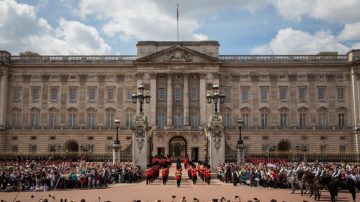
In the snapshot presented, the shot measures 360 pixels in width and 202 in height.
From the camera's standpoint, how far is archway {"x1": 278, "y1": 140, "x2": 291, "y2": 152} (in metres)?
66.4

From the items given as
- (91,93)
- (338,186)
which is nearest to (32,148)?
(91,93)

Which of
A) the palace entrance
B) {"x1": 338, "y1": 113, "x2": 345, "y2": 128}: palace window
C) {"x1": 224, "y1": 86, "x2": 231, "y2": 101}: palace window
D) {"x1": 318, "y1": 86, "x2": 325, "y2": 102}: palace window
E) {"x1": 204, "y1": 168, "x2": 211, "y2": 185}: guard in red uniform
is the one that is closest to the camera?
{"x1": 204, "y1": 168, "x2": 211, "y2": 185}: guard in red uniform

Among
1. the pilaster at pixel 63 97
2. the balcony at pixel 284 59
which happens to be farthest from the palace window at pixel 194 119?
the pilaster at pixel 63 97

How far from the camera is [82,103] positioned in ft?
225

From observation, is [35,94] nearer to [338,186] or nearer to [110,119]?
[110,119]

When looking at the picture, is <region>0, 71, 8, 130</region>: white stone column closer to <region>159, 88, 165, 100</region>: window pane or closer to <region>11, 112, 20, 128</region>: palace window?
<region>11, 112, 20, 128</region>: palace window

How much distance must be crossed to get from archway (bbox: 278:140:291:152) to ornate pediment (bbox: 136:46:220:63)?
53.9ft

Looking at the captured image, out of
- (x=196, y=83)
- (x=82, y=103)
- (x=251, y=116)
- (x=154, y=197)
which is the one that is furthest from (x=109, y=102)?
(x=154, y=197)

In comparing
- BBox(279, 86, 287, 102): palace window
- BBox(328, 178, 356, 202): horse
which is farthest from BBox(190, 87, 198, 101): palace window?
BBox(328, 178, 356, 202): horse

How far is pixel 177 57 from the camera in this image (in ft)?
219

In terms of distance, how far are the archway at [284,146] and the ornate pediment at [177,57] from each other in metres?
16.4

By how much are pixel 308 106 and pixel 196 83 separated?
18140mm

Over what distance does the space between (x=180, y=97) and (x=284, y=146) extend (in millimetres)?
18204

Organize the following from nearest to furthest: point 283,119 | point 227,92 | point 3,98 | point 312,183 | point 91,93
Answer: point 312,183
point 3,98
point 283,119
point 227,92
point 91,93
